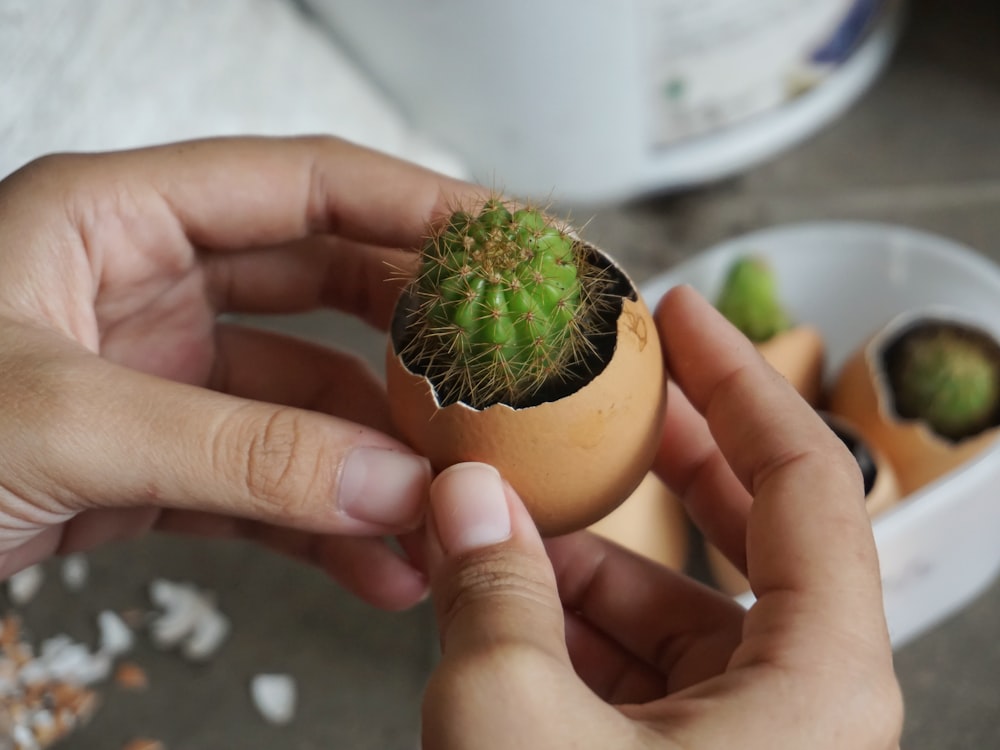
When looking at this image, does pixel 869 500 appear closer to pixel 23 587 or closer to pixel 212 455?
pixel 212 455

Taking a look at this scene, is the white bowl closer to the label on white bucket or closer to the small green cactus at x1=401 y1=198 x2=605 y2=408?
the label on white bucket

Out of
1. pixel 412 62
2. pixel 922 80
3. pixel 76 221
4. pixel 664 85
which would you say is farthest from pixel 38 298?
pixel 922 80

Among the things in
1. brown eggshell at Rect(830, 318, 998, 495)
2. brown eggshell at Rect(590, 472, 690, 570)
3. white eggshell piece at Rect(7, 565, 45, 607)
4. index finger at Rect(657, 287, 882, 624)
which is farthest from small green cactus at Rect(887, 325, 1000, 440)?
white eggshell piece at Rect(7, 565, 45, 607)

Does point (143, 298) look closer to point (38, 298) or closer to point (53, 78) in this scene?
point (38, 298)

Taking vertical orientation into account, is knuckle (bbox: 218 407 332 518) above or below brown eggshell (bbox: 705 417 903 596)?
above

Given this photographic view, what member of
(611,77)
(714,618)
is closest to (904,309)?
(611,77)
